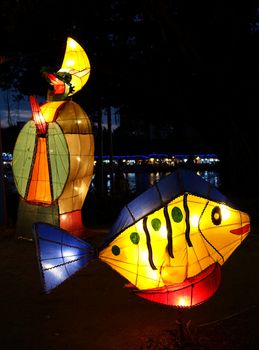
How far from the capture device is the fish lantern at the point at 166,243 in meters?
4.32

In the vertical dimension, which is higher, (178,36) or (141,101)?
(178,36)

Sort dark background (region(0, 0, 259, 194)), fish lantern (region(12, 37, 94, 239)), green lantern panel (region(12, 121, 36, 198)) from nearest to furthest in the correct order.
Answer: fish lantern (region(12, 37, 94, 239)) → green lantern panel (region(12, 121, 36, 198)) → dark background (region(0, 0, 259, 194))

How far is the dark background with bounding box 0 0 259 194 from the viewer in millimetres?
14070

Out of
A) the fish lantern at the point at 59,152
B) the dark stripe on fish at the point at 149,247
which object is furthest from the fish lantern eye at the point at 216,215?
the fish lantern at the point at 59,152

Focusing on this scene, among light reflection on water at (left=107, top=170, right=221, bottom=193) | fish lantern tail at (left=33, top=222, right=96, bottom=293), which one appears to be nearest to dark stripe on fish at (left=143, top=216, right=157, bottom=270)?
fish lantern tail at (left=33, top=222, right=96, bottom=293)

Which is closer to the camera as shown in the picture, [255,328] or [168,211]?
[168,211]

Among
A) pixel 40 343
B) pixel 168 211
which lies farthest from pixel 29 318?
pixel 168 211

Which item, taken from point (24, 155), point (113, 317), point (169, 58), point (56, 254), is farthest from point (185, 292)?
point (169, 58)

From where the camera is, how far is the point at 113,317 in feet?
19.5

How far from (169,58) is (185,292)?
39.8 ft

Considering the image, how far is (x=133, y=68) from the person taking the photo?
16.3 meters

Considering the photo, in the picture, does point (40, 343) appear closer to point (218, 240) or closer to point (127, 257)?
point (127, 257)

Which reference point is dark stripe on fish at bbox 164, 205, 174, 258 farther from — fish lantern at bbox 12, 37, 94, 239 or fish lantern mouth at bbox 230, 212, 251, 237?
fish lantern at bbox 12, 37, 94, 239

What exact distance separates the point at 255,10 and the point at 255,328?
1130 cm
